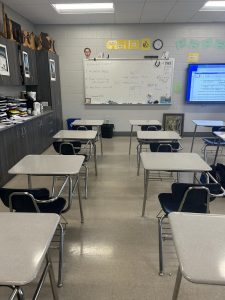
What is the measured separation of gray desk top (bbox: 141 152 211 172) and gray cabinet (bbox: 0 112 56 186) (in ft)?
6.83

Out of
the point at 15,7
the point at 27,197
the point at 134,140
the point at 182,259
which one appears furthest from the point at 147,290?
the point at 15,7

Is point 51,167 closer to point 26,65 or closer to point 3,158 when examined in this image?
point 3,158

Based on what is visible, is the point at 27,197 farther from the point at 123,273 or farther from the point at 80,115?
the point at 80,115

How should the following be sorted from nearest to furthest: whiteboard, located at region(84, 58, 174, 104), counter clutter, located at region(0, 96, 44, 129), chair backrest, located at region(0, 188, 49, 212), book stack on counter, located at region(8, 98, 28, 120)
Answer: chair backrest, located at region(0, 188, 49, 212)
counter clutter, located at region(0, 96, 44, 129)
book stack on counter, located at region(8, 98, 28, 120)
whiteboard, located at region(84, 58, 174, 104)

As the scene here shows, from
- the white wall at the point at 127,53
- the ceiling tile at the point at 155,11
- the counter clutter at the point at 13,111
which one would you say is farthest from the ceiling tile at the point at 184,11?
the counter clutter at the point at 13,111

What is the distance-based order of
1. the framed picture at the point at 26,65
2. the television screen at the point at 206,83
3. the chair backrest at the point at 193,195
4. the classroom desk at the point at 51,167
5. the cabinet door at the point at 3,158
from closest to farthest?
the chair backrest at the point at 193,195 → the classroom desk at the point at 51,167 → the cabinet door at the point at 3,158 → the framed picture at the point at 26,65 → the television screen at the point at 206,83

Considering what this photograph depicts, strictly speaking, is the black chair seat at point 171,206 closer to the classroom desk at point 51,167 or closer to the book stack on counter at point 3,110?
the classroom desk at point 51,167

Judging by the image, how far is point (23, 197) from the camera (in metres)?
1.71

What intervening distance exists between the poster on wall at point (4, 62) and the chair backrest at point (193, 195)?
132 inches

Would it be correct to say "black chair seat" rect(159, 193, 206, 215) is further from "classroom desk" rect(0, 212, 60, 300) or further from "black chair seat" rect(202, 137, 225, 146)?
"black chair seat" rect(202, 137, 225, 146)

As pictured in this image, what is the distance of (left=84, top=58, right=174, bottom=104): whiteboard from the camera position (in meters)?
6.18

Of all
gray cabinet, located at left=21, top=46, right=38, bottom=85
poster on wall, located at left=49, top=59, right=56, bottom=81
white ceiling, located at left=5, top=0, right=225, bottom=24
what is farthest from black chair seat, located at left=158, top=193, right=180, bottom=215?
poster on wall, located at left=49, top=59, right=56, bottom=81

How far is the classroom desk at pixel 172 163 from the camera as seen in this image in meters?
2.26

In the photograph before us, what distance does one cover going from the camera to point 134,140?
20.9 ft
